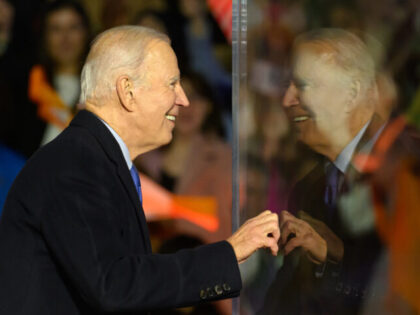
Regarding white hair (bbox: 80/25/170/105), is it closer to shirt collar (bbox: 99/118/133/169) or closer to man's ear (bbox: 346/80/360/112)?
shirt collar (bbox: 99/118/133/169)

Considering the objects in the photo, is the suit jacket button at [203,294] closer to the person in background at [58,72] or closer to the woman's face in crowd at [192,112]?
the woman's face in crowd at [192,112]

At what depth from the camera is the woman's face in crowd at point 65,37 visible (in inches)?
161

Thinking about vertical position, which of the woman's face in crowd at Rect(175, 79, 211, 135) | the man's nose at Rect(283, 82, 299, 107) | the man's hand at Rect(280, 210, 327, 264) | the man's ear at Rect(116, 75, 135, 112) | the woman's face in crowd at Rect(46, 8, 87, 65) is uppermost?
the man's ear at Rect(116, 75, 135, 112)

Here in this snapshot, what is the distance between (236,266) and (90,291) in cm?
37

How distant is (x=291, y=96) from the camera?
2.41 m

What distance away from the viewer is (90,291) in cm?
170

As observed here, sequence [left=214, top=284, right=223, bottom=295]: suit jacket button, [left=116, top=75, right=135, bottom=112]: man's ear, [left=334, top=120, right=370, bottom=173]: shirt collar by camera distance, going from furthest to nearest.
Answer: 1. [left=334, top=120, right=370, bottom=173]: shirt collar
2. [left=116, top=75, right=135, bottom=112]: man's ear
3. [left=214, top=284, right=223, bottom=295]: suit jacket button

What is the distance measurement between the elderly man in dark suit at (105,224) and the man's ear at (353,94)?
0.49 meters

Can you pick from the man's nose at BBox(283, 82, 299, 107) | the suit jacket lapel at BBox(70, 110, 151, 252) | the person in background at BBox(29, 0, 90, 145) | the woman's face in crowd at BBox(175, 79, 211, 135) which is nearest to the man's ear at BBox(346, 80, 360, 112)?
the man's nose at BBox(283, 82, 299, 107)

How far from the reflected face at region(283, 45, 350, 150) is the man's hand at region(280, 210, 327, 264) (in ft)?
0.85

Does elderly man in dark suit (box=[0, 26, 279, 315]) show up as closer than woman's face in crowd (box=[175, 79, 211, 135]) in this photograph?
Yes

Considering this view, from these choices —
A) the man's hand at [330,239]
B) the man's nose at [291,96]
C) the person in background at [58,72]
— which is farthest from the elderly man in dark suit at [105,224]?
the person in background at [58,72]

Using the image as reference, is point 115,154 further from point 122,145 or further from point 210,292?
point 210,292

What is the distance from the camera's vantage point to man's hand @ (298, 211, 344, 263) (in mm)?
2289
